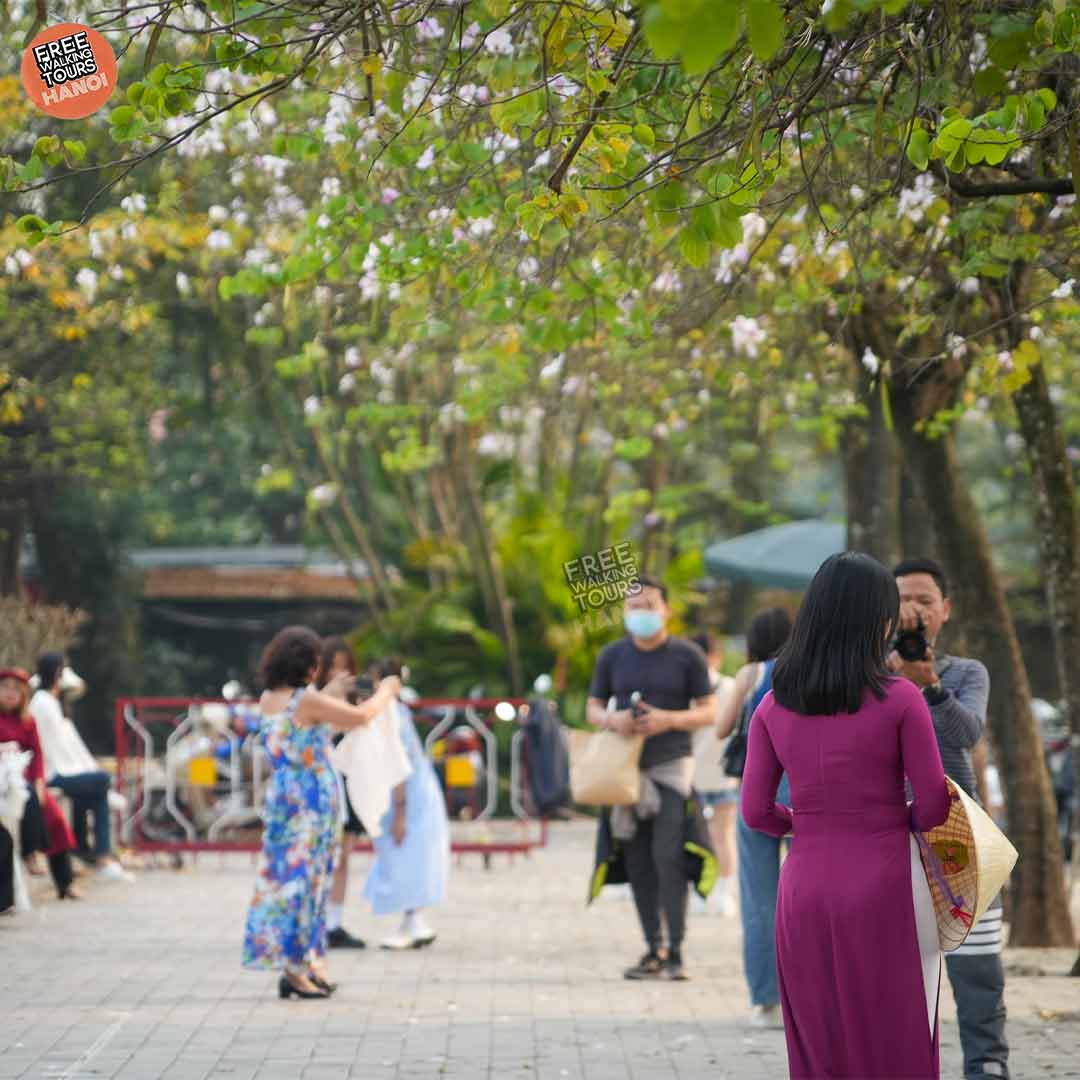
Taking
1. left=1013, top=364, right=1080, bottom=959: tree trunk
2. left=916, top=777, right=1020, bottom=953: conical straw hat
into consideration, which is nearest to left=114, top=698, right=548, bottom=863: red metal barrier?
left=1013, top=364, right=1080, bottom=959: tree trunk

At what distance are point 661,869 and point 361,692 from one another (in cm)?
295

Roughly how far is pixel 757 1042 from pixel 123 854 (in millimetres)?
10050

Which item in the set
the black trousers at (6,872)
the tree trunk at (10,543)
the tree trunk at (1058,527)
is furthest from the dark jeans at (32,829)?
the tree trunk at (10,543)

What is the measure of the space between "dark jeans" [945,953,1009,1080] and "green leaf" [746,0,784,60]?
4116 mm

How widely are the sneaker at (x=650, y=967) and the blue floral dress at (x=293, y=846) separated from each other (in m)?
1.82

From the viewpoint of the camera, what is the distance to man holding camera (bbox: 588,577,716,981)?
10273 millimetres

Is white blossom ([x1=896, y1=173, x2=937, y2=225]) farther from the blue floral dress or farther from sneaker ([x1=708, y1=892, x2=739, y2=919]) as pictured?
sneaker ([x1=708, y1=892, x2=739, y2=919])

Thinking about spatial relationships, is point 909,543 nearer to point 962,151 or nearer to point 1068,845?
point 1068,845

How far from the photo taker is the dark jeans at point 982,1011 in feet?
22.7

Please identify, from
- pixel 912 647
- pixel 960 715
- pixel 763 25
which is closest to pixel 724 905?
pixel 960 715

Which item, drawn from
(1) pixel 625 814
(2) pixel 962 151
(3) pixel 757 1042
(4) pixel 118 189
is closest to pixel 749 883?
(3) pixel 757 1042

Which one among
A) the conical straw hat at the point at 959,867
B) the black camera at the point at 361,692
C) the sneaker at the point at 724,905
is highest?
the black camera at the point at 361,692

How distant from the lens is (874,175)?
8258 millimetres

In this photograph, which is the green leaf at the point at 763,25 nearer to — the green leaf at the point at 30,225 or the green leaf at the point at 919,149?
the green leaf at the point at 919,149
